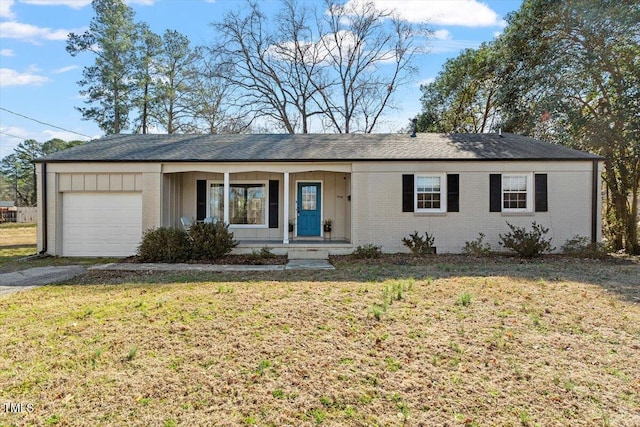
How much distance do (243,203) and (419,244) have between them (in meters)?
6.21

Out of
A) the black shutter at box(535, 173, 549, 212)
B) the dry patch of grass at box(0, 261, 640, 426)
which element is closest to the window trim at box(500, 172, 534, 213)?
the black shutter at box(535, 173, 549, 212)

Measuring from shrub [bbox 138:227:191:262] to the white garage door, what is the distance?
1966 mm

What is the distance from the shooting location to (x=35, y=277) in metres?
8.39

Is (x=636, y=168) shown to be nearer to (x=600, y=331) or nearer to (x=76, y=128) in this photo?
(x=600, y=331)

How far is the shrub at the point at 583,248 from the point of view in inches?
435

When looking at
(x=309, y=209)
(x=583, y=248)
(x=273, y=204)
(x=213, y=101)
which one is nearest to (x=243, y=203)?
(x=273, y=204)

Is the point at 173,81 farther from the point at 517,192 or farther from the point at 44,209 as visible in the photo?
the point at 517,192

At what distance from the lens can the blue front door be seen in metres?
13.8

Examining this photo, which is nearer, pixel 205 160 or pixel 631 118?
pixel 205 160

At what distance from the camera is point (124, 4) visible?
90.3 ft

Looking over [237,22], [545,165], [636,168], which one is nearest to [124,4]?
[237,22]

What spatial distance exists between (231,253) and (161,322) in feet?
22.2

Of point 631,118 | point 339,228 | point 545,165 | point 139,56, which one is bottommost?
point 339,228

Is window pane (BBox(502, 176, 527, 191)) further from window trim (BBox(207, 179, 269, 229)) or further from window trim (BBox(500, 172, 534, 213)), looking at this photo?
window trim (BBox(207, 179, 269, 229))
